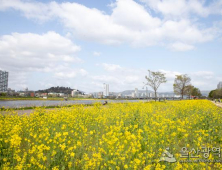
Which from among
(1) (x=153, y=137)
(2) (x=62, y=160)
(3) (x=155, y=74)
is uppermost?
(3) (x=155, y=74)

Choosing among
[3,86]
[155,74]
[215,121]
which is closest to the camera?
[215,121]

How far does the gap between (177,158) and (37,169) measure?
11.4 ft

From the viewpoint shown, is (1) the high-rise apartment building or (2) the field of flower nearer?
(2) the field of flower

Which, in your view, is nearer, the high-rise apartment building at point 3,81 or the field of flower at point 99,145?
the field of flower at point 99,145

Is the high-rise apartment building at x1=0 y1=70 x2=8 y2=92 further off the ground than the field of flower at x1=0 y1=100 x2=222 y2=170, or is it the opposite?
the high-rise apartment building at x1=0 y1=70 x2=8 y2=92

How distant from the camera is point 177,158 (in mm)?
4477

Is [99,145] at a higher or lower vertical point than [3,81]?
lower

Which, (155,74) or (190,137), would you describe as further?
(155,74)

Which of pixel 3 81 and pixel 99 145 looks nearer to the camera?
pixel 99 145

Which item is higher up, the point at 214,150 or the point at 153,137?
the point at 153,137

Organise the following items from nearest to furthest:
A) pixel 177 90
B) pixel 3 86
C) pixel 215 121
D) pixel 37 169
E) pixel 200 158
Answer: pixel 37 169 < pixel 200 158 < pixel 215 121 < pixel 177 90 < pixel 3 86

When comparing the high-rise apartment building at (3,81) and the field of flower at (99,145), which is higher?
the high-rise apartment building at (3,81)

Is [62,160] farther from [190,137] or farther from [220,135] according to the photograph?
[220,135]

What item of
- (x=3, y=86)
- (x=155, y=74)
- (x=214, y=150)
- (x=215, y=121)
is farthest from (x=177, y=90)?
(x=3, y=86)
